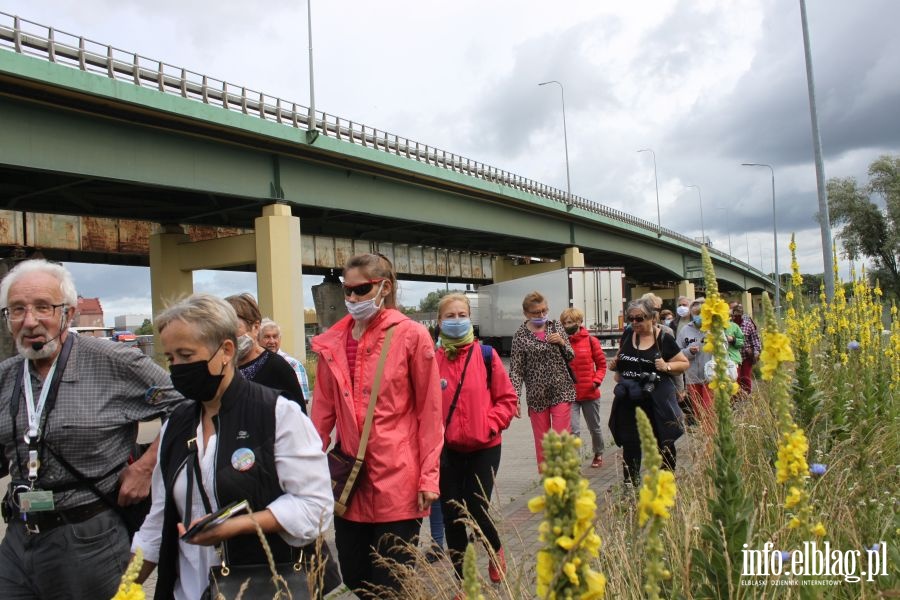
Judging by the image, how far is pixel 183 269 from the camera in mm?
27938

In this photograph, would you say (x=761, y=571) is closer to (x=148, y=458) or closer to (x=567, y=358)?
(x=148, y=458)

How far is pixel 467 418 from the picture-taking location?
4.80 m

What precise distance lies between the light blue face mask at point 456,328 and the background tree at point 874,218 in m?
49.1

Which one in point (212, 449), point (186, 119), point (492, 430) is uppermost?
point (186, 119)

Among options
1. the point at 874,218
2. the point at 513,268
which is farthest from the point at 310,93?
the point at 874,218

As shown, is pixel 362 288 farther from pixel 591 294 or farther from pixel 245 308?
pixel 591 294

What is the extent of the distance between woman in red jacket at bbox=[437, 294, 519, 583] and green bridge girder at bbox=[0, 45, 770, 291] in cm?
1458

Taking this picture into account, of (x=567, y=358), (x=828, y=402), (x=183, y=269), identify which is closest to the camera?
(x=828, y=402)

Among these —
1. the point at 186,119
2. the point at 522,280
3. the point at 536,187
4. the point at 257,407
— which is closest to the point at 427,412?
the point at 257,407

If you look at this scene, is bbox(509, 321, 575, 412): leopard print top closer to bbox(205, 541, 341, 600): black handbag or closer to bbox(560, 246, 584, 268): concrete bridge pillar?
bbox(205, 541, 341, 600): black handbag

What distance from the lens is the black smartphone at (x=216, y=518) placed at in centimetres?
229

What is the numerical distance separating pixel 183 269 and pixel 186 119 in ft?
33.1

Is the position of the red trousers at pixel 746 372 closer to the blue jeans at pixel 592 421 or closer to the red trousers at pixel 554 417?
the blue jeans at pixel 592 421

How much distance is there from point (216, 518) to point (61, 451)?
3.69 feet
